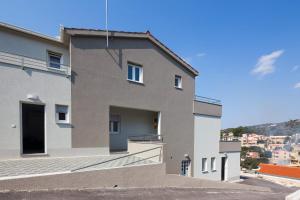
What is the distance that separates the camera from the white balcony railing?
847 centimetres

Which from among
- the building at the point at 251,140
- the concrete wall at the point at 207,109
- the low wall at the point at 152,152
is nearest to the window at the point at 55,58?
the low wall at the point at 152,152

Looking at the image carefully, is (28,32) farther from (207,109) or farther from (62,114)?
(207,109)

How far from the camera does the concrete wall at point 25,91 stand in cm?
809

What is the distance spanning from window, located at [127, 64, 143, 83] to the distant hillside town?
222ft

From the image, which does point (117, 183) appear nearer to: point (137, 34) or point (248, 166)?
point (137, 34)

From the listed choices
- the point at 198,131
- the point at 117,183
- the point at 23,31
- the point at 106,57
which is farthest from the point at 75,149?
the point at 198,131

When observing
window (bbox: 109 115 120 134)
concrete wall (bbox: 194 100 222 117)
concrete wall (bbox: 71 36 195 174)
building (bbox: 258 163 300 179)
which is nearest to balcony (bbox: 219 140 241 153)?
concrete wall (bbox: 194 100 222 117)

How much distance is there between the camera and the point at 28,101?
861 cm

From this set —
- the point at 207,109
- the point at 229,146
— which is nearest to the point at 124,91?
the point at 207,109

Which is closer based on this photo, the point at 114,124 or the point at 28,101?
the point at 28,101

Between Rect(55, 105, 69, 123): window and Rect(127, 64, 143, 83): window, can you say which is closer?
Rect(55, 105, 69, 123): window

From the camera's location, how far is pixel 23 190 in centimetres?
524

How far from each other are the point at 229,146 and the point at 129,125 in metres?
11.6

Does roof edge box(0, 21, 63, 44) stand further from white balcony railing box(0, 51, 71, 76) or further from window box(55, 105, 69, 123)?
window box(55, 105, 69, 123)
